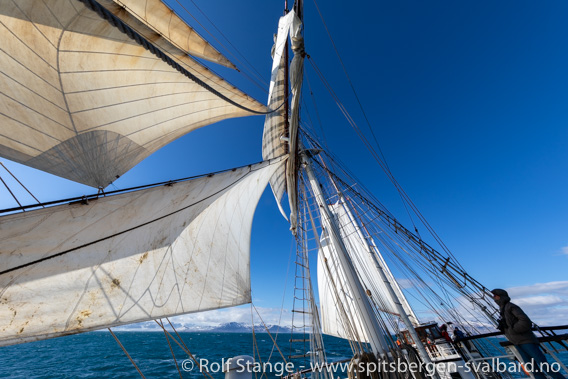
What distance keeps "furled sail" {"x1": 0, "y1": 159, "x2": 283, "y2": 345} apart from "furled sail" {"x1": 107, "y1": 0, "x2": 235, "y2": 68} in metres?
5.70

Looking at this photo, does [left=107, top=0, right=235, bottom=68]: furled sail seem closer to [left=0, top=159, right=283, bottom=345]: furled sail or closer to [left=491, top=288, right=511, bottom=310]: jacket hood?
[left=0, top=159, right=283, bottom=345]: furled sail

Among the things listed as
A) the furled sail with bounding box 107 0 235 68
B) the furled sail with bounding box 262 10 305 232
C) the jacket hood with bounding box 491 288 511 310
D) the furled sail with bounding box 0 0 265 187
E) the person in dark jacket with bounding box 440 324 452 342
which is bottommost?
the person in dark jacket with bounding box 440 324 452 342

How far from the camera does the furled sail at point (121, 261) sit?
315cm

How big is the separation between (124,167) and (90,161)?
3.05 feet

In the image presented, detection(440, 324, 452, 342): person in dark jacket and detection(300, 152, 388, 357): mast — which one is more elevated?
detection(300, 152, 388, 357): mast

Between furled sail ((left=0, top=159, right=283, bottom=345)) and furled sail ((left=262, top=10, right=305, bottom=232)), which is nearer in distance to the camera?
furled sail ((left=0, top=159, right=283, bottom=345))

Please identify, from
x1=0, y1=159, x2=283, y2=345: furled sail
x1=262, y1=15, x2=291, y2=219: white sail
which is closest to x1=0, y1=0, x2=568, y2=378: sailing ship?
x1=0, y1=159, x2=283, y2=345: furled sail

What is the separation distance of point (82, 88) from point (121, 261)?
3275 millimetres

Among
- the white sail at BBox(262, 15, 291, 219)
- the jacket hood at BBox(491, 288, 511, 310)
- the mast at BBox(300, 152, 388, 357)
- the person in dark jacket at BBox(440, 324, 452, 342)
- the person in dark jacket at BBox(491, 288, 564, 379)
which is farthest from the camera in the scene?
the white sail at BBox(262, 15, 291, 219)

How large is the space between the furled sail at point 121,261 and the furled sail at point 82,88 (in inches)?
42.9

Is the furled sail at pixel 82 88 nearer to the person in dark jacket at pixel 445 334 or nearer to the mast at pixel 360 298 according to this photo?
the mast at pixel 360 298

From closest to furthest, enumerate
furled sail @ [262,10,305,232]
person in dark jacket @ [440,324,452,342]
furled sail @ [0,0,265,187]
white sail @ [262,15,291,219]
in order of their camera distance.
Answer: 1. furled sail @ [0,0,265,187]
2. furled sail @ [262,10,305,232]
3. person in dark jacket @ [440,324,452,342]
4. white sail @ [262,15,291,219]

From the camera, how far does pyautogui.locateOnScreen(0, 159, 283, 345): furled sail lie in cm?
315

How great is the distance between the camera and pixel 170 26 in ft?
27.1
